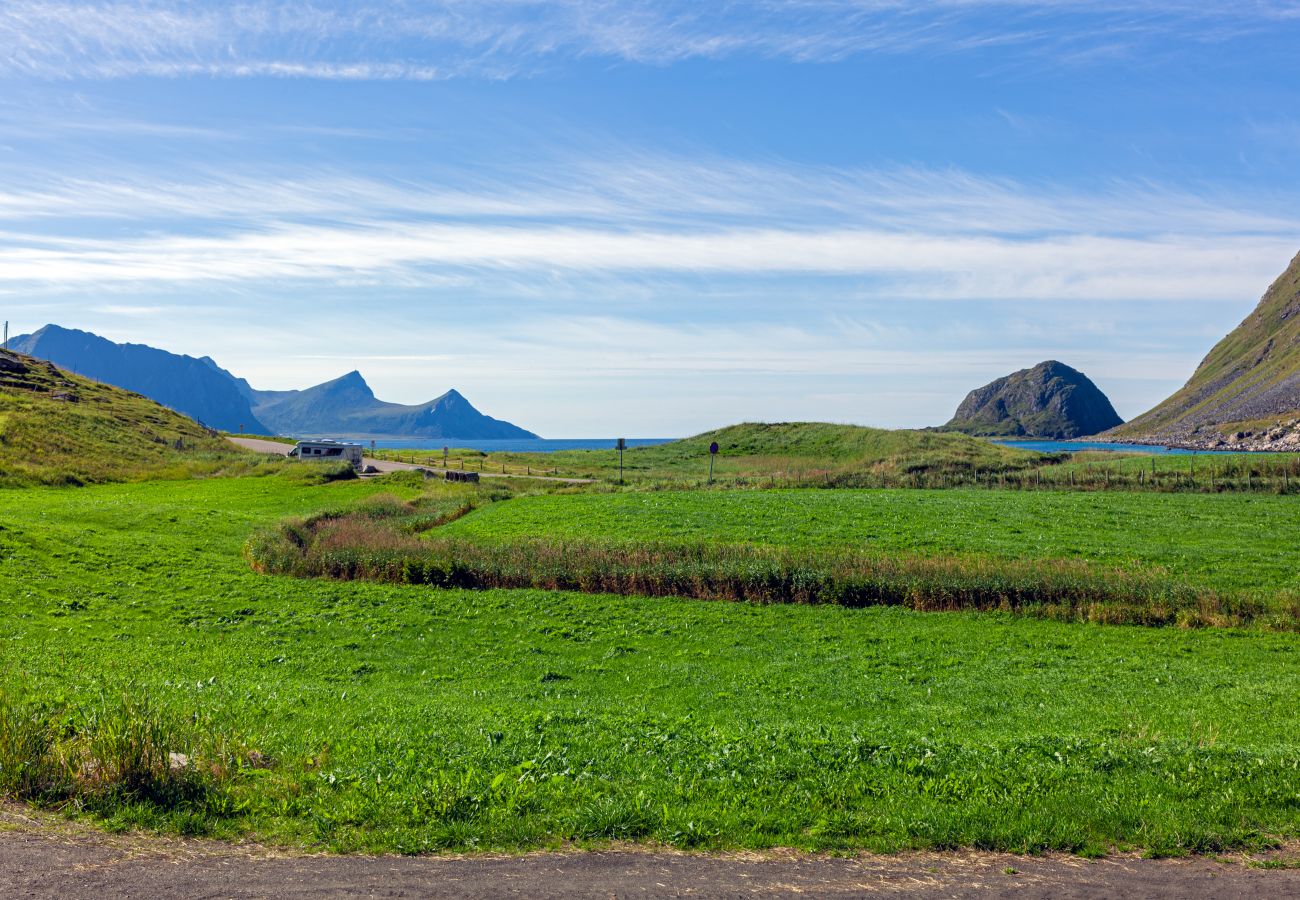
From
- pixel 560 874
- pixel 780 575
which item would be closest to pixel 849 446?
pixel 780 575

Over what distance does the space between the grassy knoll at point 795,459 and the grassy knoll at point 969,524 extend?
14.2m

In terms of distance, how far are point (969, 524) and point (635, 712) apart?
115 feet

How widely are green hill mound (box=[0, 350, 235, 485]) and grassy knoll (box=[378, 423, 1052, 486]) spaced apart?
26604 mm

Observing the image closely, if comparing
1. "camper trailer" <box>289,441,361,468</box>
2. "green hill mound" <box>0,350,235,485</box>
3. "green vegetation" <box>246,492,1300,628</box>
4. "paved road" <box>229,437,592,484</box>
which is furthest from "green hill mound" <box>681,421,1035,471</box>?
"green hill mound" <box>0,350,235,485</box>

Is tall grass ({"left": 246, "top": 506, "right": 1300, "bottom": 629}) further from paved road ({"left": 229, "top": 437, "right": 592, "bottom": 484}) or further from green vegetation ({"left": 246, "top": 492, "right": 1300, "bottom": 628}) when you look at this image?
paved road ({"left": 229, "top": 437, "right": 592, "bottom": 484})

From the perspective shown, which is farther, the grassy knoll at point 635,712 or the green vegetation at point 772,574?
the green vegetation at point 772,574

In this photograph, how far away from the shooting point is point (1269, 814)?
1134 centimetres

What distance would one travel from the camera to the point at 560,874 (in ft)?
31.4

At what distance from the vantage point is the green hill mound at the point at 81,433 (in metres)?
71.6

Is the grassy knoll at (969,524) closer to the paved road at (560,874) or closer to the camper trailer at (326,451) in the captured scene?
the paved road at (560,874)

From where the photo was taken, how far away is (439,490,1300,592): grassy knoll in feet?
127

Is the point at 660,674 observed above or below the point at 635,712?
below

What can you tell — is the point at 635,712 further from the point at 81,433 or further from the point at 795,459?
the point at 81,433

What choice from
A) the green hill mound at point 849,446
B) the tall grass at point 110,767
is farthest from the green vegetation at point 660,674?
the green hill mound at point 849,446
